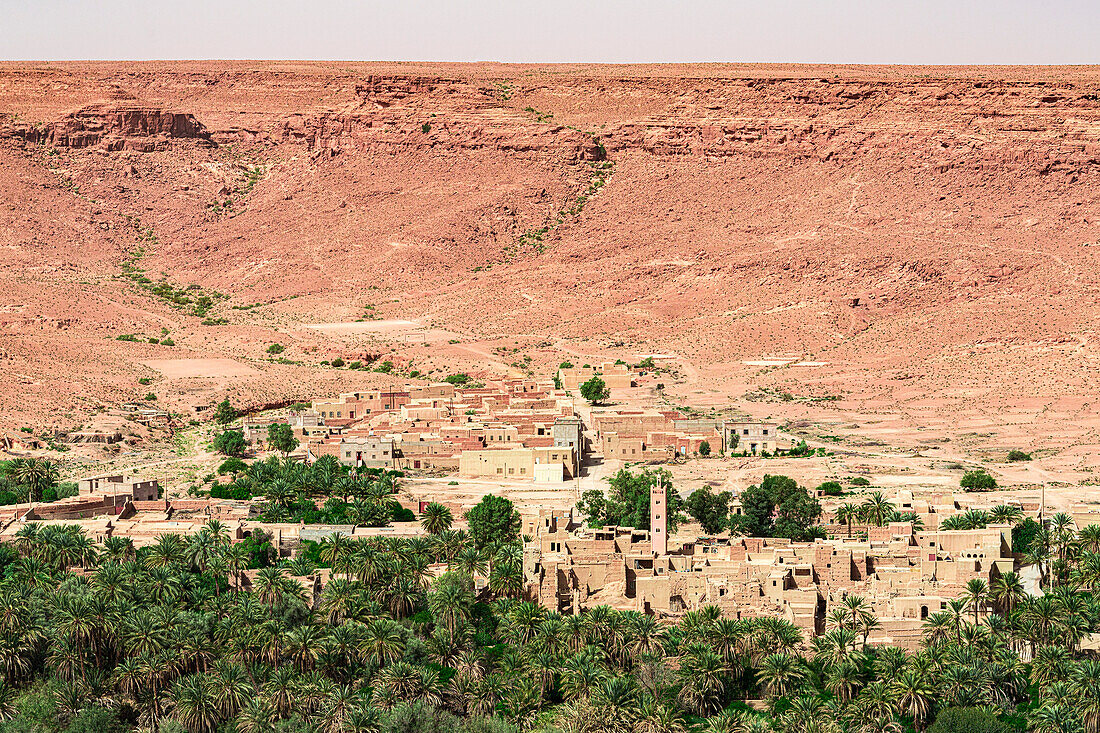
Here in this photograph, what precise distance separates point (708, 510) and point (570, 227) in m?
79.5

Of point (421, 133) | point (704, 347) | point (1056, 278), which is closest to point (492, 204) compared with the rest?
point (421, 133)

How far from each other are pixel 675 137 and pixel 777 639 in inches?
4038

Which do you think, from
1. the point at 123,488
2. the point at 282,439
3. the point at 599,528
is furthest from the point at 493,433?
the point at 599,528

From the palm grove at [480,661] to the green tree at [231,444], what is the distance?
24292 mm

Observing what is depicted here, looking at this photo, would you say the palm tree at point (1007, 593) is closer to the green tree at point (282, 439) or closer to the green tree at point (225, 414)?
the green tree at point (282, 439)

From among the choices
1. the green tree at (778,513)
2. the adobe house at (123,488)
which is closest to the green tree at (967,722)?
the green tree at (778,513)

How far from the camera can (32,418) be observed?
82.8 meters

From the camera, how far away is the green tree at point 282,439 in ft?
238

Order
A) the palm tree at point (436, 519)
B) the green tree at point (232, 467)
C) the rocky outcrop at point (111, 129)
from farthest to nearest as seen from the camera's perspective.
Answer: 1. the rocky outcrop at point (111, 129)
2. the green tree at point (232, 467)
3. the palm tree at point (436, 519)

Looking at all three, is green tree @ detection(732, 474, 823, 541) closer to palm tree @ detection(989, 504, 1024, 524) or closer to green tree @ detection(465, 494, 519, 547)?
palm tree @ detection(989, 504, 1024, 524)

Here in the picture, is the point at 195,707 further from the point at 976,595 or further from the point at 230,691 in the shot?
the point at 976,595

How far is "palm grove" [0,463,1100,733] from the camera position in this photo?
39.7 m

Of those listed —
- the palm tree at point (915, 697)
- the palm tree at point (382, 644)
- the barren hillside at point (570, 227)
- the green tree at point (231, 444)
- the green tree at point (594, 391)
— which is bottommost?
the palm tree at point (915, 697)

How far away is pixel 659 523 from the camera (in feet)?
168
